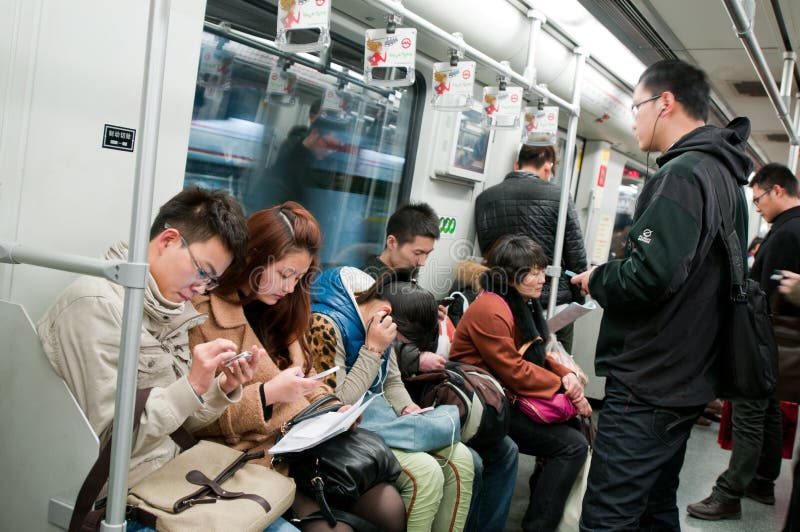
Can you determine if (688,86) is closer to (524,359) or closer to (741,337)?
(741,337)

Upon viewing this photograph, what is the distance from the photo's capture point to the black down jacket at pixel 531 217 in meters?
4.01

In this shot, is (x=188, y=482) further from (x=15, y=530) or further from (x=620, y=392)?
(x=620, y=392)

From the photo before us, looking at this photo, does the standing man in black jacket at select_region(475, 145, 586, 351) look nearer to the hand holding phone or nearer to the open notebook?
the hand holding phone

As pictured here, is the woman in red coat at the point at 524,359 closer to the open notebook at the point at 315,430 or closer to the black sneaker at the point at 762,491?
the open notebook at the point at 315,430

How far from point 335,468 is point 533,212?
2.44m

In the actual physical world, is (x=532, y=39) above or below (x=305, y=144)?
above

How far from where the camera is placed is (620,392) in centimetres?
231

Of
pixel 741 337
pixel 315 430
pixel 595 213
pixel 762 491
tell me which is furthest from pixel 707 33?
pixel 315 430

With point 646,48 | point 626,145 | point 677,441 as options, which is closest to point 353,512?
point 677,441

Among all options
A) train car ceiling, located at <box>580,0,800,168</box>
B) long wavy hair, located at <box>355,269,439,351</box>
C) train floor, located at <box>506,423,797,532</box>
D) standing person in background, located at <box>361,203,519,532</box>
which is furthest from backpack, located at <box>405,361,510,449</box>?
train car ceiling, located at <box>580,0,800,168</box>

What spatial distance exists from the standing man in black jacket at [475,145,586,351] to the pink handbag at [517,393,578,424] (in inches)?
43.2

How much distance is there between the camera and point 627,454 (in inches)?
88.8

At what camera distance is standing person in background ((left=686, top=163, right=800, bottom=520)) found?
3.70m

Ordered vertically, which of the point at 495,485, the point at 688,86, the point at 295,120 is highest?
the point at 688,86
